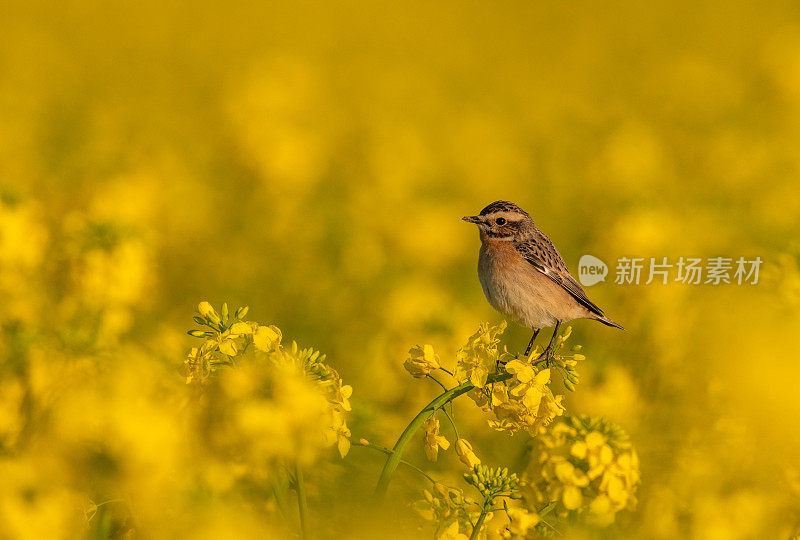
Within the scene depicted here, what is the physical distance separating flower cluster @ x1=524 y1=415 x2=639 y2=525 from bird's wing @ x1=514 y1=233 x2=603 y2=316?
472 mm

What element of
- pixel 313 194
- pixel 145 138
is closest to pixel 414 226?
pixel 313 194

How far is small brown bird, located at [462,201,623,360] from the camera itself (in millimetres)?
2520

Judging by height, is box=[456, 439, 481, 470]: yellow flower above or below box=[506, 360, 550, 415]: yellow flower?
below

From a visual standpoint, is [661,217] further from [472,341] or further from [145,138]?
[145,138]

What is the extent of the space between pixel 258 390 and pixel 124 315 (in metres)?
1.84

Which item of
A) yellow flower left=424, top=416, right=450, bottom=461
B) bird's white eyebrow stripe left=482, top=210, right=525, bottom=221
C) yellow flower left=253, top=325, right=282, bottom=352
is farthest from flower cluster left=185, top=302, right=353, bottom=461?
bird's white eyebrow stripe left=482, top=210, right=525, bottom=221

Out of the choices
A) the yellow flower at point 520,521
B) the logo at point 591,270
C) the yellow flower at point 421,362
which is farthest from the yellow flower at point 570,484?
the logo at point 591,270

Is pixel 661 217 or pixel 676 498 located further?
pixel 661 217

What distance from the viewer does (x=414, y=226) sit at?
185 inches

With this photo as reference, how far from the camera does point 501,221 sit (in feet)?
8.54

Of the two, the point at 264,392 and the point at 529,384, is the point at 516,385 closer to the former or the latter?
the point at 529,384

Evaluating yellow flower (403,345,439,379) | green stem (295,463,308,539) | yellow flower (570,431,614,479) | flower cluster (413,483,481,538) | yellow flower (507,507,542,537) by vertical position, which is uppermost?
yellow flower (570,431,614,479)

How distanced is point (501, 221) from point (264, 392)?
101cm

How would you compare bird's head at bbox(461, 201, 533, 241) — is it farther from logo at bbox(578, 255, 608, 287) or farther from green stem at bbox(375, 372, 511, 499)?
green stem at bbox(375, 372, 511, 499)
